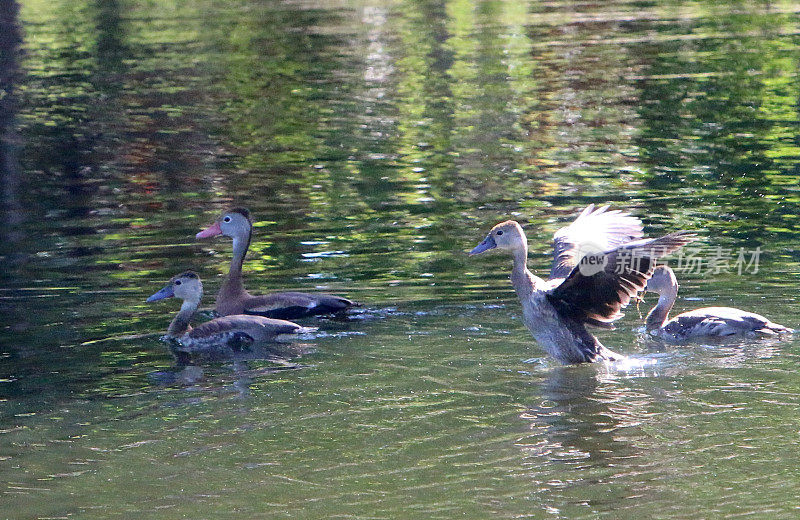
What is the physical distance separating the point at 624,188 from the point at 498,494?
8979 millimetres

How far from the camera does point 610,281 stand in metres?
9.10

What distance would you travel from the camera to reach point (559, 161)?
57.5 feet

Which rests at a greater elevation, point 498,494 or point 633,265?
point 633,265

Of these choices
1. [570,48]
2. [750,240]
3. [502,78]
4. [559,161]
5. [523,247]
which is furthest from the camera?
[570,48]

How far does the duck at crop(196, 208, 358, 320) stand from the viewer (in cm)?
1064

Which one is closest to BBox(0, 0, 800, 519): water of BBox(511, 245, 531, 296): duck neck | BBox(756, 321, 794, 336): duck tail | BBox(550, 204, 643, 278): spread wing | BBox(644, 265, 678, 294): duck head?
BBox(756, 321, 794, 336): duck tail

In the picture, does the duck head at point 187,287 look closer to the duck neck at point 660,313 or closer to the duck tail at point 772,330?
the duck neck at point 660,313

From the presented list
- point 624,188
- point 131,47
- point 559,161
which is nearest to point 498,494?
point 624,188

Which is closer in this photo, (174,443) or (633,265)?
(174,443)

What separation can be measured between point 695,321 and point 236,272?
4060mm

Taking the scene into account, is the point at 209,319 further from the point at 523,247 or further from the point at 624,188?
the point at 624,188

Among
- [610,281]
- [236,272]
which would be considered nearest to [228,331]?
[236,272]

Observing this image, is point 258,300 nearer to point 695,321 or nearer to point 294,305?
point 294,305

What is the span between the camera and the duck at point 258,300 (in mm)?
10641
